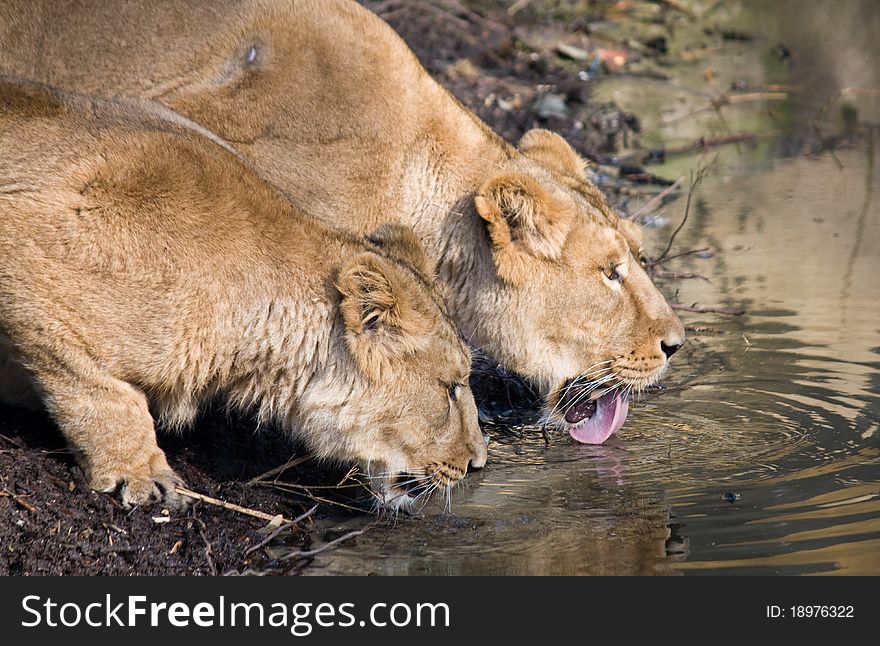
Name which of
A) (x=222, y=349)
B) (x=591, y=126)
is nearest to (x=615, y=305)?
(x=222, y=349)

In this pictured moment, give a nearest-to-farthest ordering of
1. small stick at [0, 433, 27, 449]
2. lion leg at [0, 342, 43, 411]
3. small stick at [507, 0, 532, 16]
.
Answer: small stick at [0, 433, 27, 449]
lion leg at [0, 342, 43, 411]
small stick at [507, 0, 532, 16]

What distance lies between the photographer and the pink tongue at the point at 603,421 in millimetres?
7359

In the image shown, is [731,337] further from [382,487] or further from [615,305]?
[382,487]

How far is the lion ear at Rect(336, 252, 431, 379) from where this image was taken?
18.8 ft

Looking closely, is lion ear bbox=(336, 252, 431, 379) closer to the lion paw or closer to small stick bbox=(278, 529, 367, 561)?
small stick bbox=(278, 529, 367, 561)

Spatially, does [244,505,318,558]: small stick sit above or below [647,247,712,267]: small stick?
below

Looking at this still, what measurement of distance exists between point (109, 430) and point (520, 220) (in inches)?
95.4

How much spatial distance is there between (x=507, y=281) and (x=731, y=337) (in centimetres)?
240

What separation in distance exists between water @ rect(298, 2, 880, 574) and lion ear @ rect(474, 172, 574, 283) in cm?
112

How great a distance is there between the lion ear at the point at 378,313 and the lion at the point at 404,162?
1111 mm

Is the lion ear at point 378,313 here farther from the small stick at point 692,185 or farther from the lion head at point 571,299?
the small stick at point 692,185

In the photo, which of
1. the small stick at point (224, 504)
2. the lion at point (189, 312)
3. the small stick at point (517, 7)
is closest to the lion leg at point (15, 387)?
the lion at point (189, 312)

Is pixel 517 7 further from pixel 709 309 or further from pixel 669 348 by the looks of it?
pixel 669 348

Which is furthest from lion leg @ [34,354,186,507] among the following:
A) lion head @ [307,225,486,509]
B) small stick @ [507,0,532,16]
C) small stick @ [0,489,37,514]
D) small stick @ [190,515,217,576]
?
small stick @ [507,0,532,16]
